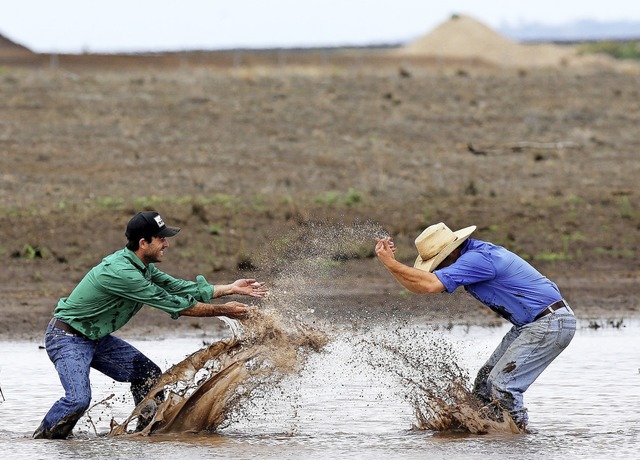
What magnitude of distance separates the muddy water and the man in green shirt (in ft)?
1.28

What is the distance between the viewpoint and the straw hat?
8859 mm

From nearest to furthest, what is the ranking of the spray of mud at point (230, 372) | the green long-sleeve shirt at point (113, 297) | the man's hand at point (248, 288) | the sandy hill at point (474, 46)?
the green long-sleeve shirt at point (113, 297) → the man's hand at point (248, 288) → the spray of mud at point (230, 372) → the sandy hill at point (474, 46)

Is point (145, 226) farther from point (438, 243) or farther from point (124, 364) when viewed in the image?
point (438, 243)

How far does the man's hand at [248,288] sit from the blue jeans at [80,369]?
845 mm

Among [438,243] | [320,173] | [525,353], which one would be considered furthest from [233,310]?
[320,173]

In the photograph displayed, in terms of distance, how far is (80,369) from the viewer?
29.2 ft

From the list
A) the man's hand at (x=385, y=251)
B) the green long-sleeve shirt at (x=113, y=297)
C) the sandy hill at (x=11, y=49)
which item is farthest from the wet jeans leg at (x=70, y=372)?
the sandy hill at (x=11, y=49)

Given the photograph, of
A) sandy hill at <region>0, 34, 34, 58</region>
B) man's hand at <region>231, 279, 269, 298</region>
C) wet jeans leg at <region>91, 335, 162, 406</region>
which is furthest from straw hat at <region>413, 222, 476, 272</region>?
sandy hill at <region>0, 34, 34, 58</region>

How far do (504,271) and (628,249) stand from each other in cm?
1094

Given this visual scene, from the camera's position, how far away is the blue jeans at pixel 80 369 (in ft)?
29.1

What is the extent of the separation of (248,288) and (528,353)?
192cm

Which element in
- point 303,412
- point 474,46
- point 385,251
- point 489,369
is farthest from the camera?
point 474,46

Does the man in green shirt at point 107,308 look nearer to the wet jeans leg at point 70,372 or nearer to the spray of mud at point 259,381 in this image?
the wet jeans leg at point 70,372

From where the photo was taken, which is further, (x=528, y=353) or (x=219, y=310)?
(x=219, y=310)
